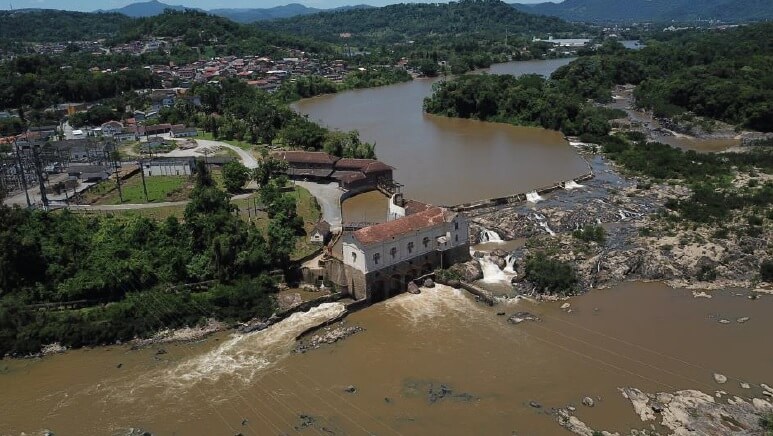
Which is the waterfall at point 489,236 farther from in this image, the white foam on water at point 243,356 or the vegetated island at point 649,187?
the white foam on water at point 243,356

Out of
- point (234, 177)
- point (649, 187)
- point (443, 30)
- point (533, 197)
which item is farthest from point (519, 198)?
point (443, 30)

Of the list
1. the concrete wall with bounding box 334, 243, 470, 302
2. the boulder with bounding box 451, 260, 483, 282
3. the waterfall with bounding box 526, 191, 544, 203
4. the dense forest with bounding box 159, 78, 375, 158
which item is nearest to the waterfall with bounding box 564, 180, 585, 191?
the waterfall with bounding box 526, 191, 544, 203

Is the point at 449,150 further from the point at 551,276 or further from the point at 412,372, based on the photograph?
the point at 412,372

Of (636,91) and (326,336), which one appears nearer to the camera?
(326,336)

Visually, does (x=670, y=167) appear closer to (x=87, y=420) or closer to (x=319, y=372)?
(x=319, y=372)

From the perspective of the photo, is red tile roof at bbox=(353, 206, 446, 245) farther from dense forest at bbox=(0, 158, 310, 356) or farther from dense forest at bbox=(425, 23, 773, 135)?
dense forest at bbox=(425, 23, 773, 135)
